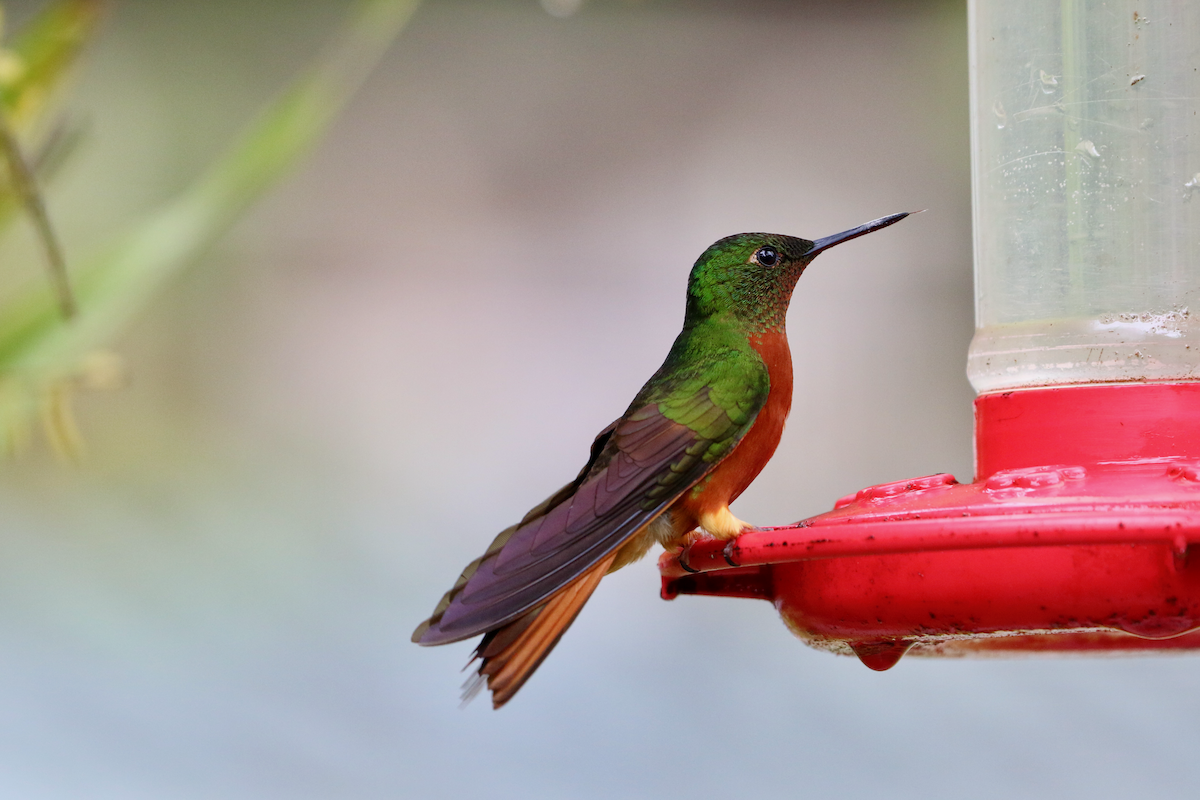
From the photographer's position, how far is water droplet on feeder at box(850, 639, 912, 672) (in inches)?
69.8

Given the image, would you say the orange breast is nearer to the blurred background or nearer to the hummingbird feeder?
the hummingbird feeder

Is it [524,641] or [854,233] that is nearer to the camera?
[524,641]

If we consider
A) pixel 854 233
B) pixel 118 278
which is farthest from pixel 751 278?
pixel 118 278

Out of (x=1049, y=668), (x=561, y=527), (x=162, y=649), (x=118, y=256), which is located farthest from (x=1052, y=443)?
(x=162, y=649)

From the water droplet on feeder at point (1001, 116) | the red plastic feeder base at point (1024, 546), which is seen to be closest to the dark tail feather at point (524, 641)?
the red plastic feeder base at point (1024, 546)

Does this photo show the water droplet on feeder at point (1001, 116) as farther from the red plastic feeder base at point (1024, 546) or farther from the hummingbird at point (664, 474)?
the red plastic feeder base at point (1024, 546)

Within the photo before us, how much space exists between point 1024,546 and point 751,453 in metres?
0.78

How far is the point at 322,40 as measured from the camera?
16.0 feet

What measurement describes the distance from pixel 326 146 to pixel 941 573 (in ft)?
12.6

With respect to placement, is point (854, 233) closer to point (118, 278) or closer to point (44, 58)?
point (118, 278)

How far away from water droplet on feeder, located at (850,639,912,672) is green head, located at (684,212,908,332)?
74cm

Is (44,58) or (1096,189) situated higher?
(44,58)

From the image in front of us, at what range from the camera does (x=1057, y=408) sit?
180cm

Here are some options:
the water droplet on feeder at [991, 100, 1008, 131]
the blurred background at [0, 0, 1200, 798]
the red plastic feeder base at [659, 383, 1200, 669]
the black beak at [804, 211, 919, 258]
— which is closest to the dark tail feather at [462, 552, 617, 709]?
the red plastic feeder base at [659, 383, 1200, 669]
